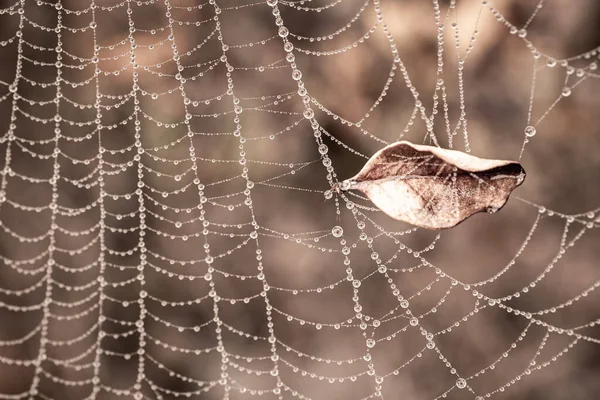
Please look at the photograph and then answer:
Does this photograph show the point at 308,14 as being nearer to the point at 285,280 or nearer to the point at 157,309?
the point at 285,280

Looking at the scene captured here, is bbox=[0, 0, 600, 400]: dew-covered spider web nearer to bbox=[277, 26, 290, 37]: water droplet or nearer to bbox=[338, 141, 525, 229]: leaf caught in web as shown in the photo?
bbox=[277, 26, 290, 37]: water droplet

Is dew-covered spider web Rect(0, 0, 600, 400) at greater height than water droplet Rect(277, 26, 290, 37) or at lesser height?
lesser

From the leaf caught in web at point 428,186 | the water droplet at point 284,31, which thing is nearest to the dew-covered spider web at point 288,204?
the water droplet at point 284,31

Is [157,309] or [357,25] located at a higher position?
[357,25]

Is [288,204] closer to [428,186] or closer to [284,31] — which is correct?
[284,31]

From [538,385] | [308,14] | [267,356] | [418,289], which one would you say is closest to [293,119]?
[308,14]

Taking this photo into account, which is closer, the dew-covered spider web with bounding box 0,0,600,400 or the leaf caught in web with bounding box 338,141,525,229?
the leaf caught in web with bounding box 338,141,525,229

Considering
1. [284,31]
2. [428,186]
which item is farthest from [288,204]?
[428,186]

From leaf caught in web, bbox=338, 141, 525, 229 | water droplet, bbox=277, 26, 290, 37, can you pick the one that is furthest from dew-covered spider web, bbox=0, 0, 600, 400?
leaf caught in web, bbox=338, 141, 525, 229
